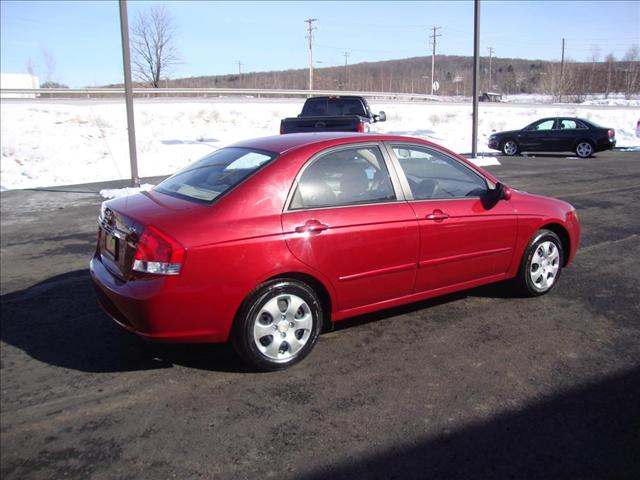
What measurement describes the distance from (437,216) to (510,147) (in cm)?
1860

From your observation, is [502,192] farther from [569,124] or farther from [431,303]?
[569,124]

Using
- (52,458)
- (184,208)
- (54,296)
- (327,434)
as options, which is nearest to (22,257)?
(54,296)

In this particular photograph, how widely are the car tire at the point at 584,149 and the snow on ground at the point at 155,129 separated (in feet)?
14.5

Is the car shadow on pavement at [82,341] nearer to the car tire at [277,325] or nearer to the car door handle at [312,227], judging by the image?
the car tire at [277,325]

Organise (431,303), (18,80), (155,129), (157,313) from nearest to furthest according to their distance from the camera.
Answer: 1. (157,313)
2. (431,303)
3. (155,129)
4. (18,80)

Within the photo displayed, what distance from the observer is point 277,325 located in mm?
3789

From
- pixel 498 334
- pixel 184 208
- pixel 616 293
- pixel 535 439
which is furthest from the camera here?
pixel 616 293

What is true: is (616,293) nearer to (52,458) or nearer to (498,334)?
(498,334)

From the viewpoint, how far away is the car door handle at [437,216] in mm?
4393

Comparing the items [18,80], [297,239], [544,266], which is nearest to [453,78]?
Result: [18,80]

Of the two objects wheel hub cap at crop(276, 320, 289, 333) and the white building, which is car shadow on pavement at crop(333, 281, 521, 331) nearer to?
wheel hub cap at crop(276, 320, 289, 333)

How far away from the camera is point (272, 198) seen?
12.5ft

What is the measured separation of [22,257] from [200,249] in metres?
4.59

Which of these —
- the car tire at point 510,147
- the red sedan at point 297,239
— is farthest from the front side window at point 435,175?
the car tire at point 510,147
